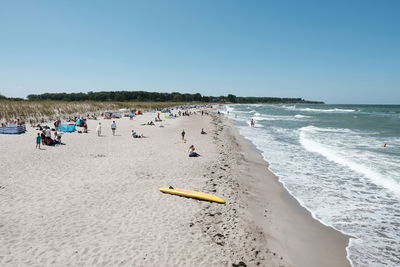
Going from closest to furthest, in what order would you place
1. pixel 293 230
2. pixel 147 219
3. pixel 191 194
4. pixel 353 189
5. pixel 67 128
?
pixel 147 219 < pixel 293 230 < pixel 191 194 < pixel 353 189 < pixel 67 128

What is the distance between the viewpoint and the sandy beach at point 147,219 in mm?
5770

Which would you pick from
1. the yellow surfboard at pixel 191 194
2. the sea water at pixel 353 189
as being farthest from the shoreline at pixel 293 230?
the yellow surfboard at pixel 191 194

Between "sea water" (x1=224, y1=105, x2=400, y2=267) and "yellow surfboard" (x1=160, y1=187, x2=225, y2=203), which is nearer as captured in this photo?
"sea water" (x1=224, y1=105, x2=400, y2=267)

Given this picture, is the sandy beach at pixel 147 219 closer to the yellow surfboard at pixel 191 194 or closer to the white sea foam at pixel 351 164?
the yellow surfboard at pixel 191 194

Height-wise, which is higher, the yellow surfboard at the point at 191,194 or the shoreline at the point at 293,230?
the yellow surfboard at the point at 191,194

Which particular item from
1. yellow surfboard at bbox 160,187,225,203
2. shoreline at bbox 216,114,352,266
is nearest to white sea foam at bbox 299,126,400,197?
shoreline at bbox 216,114,352,266

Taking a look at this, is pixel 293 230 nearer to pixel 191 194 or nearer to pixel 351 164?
pixel 191 194

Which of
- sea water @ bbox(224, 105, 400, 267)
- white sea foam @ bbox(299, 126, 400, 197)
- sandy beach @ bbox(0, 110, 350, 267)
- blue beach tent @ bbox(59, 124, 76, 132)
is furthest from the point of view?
blue beach tent @ bbox(59, 124, 76, 132)

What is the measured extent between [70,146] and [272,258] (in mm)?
15500

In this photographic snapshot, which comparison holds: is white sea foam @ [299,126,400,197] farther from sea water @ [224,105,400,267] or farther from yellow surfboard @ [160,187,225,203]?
yellow surfboard @ [160,187,225,203]

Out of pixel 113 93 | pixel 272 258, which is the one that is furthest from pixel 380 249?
pixel 113 93

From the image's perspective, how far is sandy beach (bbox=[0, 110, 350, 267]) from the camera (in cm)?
577

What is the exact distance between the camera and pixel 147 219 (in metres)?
7.35

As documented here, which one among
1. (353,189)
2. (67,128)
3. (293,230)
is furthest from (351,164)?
(67,128)
